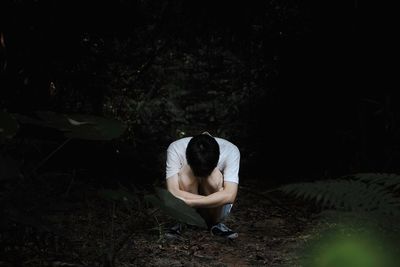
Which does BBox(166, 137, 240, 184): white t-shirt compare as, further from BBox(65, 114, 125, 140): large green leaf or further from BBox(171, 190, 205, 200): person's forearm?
BBox(65, 114, 125, 140): large green leaf

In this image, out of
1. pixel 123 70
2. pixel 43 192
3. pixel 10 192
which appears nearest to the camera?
pixel 10 192

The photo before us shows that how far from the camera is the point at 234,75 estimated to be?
276 inches

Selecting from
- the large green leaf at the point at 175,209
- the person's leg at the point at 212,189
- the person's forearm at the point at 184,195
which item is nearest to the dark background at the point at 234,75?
the person's leg at the point at 212,189

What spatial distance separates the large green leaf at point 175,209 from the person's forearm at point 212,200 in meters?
1.37

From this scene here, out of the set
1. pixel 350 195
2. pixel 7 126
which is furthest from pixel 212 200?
pixel 350 195

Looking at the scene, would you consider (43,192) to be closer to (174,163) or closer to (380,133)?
(174,163)

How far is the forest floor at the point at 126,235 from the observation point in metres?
2.45

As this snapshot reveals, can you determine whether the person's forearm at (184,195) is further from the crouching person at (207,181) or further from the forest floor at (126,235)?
the forest floor at (126,235)

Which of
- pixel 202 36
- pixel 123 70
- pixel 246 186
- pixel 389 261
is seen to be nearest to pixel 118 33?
pixel 123 70

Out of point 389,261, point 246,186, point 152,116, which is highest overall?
point 389,261

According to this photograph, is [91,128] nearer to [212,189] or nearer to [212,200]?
[212,200]

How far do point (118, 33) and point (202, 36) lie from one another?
129 centimetres

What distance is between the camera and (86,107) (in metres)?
5.75

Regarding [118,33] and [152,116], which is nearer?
[118,33]
